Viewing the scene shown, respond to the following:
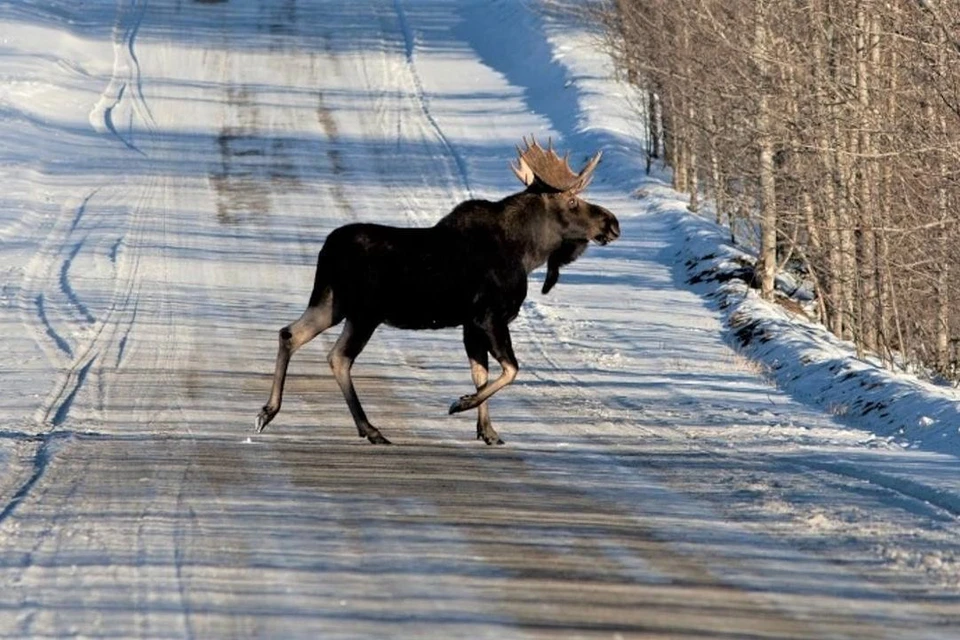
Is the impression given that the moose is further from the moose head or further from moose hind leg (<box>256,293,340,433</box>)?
the moose head

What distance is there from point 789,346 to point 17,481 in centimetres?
844

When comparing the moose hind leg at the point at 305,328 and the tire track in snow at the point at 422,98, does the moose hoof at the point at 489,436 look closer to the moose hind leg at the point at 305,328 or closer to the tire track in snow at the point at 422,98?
the moose hind leg at the point at 305,328

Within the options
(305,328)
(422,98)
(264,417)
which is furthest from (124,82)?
(264,417)

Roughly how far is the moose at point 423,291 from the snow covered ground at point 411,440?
0.45m

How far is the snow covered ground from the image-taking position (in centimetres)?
719

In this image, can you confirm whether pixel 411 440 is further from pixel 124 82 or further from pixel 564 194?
pixel 124 82

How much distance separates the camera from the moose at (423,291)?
1230cm

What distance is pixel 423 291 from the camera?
487 inches

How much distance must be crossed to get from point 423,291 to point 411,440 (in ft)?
3.41

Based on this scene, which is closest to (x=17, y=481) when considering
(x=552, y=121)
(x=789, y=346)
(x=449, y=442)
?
(x=449, y=442)

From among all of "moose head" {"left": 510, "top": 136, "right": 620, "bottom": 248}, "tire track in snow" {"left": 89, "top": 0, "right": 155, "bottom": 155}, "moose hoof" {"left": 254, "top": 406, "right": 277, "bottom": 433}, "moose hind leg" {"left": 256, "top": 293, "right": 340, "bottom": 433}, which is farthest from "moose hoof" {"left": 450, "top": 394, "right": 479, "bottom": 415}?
"tire track in snow" {"left": 89, "top": 0, "right": 155, "bottom": 155}

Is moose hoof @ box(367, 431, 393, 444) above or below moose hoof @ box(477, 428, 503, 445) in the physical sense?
below

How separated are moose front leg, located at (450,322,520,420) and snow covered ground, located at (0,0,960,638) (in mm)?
355

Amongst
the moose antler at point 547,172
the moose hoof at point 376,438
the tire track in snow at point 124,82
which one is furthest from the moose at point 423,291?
the tire track in snow at point 124,82
